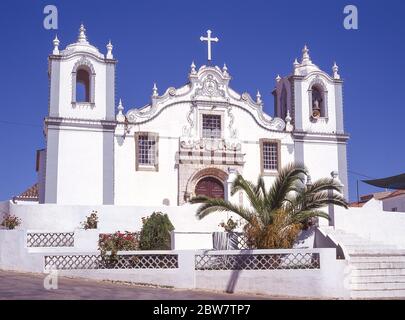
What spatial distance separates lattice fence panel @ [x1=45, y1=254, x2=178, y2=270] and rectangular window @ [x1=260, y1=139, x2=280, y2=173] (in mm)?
12548

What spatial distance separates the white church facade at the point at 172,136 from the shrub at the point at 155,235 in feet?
19.1

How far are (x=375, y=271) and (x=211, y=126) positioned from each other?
1267cm

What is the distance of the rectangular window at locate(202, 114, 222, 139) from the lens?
28.8 metres

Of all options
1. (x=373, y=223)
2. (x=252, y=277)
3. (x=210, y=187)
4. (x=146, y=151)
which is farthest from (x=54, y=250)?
(x=210, y=187)

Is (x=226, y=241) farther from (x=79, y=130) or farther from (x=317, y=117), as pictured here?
(x=317, y=117)

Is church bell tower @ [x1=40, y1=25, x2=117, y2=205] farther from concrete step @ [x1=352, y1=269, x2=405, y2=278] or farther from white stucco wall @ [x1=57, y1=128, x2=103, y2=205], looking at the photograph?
concrete step @ [x1=352, y1=269, x2=405, y2=278]

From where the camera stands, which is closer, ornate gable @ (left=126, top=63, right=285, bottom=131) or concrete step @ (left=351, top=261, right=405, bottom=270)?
concrete step @ (left=351, top=261, right=405, bottom=270)

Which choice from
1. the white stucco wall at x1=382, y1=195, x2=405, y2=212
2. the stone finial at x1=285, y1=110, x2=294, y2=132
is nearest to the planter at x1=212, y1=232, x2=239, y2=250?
the stone finial at x1=285, y1=110, x2=294, y2=132

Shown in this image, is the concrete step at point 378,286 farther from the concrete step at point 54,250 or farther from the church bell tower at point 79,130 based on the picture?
the church bell tower at point 79,130
